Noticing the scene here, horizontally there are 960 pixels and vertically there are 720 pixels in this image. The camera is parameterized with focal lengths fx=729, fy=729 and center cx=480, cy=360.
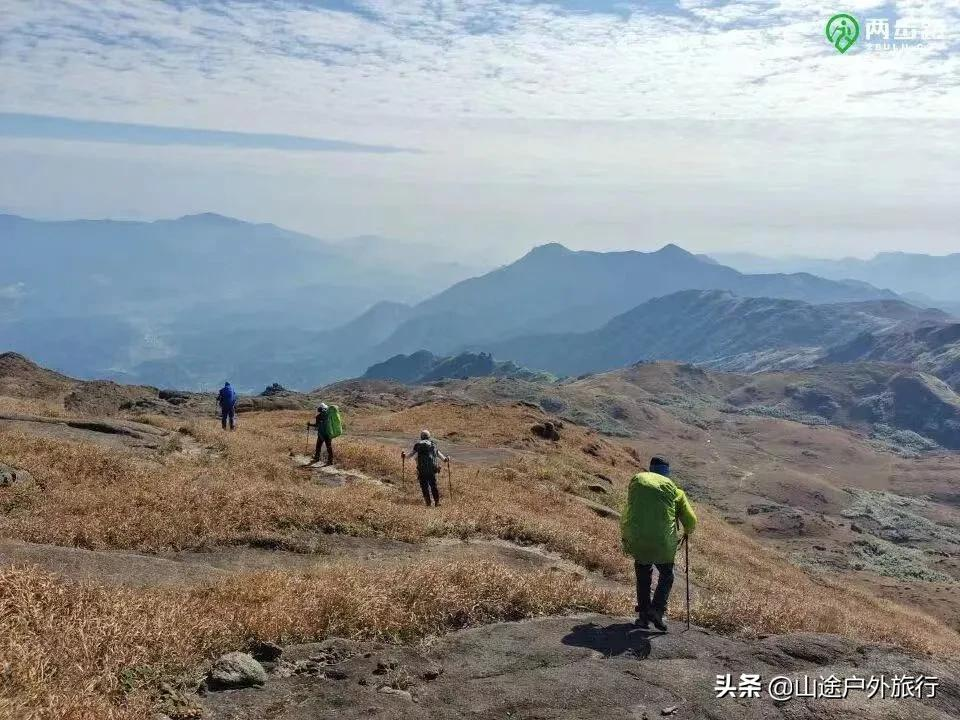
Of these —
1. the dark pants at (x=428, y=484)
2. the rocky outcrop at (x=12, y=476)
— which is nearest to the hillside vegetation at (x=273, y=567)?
the rocky outcrop at (x=12, y=476)

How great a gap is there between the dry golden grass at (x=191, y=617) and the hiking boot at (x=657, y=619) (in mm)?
988

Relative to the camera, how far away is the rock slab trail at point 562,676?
24.5ft

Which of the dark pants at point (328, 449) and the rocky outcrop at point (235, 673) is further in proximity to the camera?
the dark pants at point (328, 449)

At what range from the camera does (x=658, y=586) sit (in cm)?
1014

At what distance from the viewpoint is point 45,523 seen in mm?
11617

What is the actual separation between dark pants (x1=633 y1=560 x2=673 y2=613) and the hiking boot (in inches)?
1.7

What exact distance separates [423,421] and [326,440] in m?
20.2

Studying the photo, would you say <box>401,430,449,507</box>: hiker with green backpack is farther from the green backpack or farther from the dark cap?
the dark cap

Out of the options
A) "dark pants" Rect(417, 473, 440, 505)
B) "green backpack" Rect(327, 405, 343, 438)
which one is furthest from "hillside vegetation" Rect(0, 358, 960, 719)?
"green backpack" Rect(327, 405, 343, 438)

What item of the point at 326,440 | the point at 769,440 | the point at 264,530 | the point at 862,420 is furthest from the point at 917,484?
the point at 264,530

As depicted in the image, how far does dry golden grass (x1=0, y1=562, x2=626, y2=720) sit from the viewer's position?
21.0ft

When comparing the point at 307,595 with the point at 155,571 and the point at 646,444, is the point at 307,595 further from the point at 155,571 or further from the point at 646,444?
the point at 646,444

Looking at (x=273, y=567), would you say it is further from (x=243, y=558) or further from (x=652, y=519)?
(x=652, y=519)

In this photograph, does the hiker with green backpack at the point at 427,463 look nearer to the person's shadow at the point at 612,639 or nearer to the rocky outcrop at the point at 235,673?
the person's shadow at the point at 612,639
